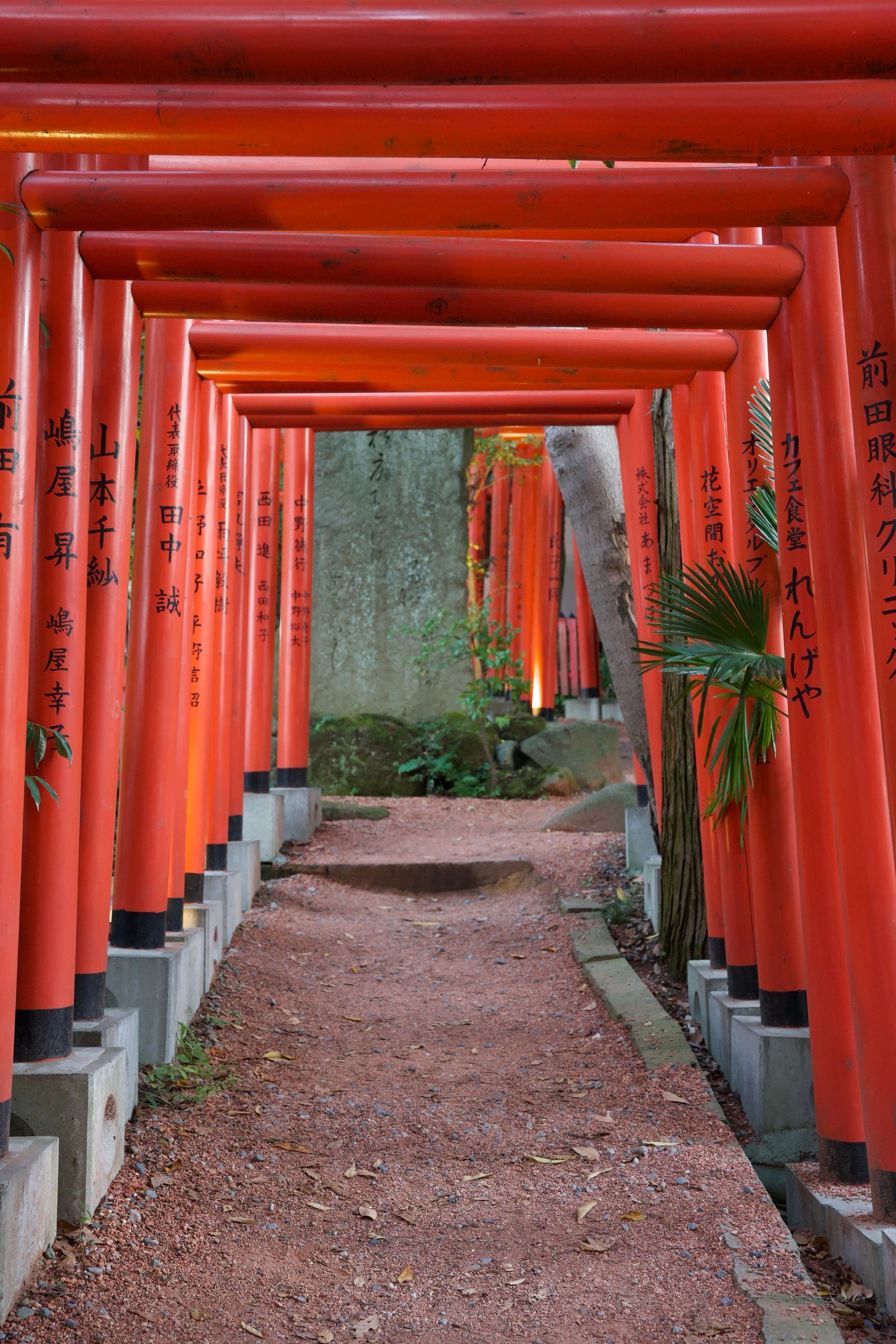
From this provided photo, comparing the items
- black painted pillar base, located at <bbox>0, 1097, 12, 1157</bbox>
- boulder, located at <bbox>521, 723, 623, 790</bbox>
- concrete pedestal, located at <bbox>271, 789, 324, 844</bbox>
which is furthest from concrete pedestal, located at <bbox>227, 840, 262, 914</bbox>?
boulder, located at <bbox>521, 723, 623, 790</bbox>

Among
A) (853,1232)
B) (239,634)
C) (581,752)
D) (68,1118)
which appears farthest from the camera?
(581,752)

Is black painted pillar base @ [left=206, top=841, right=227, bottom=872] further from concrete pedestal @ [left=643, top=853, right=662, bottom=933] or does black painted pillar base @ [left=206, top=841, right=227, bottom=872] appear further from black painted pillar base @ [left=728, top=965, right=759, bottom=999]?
black painted pillar base @ [left=728, top=965, right=759, bottom=999]

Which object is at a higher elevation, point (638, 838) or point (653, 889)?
point (638, 838)

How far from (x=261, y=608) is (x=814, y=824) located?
5.43 meters

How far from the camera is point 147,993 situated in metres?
4.17

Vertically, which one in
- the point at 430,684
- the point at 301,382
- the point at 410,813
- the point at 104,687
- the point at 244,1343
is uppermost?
the point at 301,382

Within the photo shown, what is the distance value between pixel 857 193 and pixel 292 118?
163 cm

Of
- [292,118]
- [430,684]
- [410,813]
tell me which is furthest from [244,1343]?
[430,684]

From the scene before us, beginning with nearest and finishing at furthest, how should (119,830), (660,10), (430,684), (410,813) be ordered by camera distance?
1. (660,10)
2. (119,830)
3. (410,813)
4. (430,684)

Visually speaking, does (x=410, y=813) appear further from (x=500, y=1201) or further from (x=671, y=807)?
(x=500, y=1201)

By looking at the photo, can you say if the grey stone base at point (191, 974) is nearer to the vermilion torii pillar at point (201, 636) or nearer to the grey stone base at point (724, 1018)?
the vermilion torii pillar at point (201, 636)

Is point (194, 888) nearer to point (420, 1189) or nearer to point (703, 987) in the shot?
point (420, 1189)

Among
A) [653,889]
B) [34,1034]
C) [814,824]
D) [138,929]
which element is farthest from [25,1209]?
[653,889]

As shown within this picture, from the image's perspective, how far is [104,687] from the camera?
359 cm
